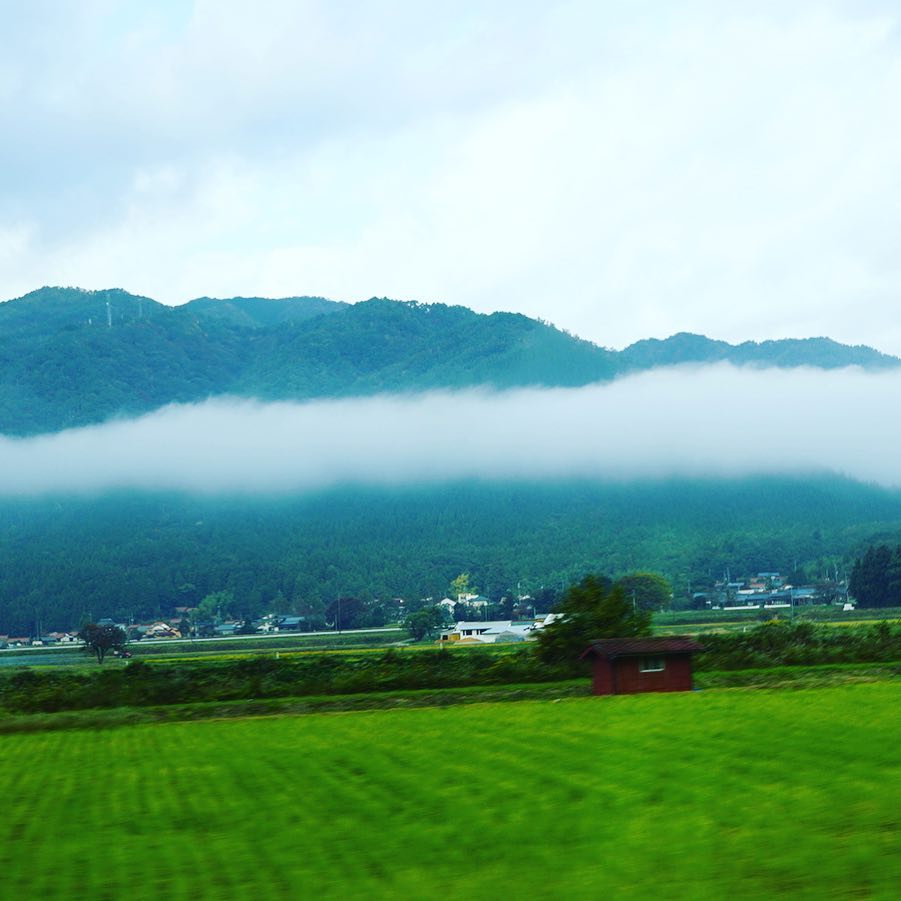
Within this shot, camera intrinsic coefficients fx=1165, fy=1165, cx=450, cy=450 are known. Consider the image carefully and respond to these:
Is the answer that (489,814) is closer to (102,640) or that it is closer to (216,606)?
(102,640)

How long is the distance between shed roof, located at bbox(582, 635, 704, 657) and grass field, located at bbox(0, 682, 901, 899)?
12.5 m

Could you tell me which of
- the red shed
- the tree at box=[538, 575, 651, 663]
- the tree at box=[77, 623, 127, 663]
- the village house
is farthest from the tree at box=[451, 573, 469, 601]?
the red shed

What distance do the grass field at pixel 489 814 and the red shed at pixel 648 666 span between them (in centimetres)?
1258

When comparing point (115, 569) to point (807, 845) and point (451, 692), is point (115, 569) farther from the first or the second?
point (807, 845)

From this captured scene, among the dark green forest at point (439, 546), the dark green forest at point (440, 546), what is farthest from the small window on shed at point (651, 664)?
the dark green forest at point (440, 546)

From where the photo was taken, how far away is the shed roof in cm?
3503

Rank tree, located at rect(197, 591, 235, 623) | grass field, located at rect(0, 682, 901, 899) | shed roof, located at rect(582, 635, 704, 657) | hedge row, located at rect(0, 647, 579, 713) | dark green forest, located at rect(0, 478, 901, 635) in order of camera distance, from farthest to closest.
A: tree, located at rect(197, 591, 235, 623) < dark green forest, located at rect(0, 478, 901, 635) < hedge row, located at rect(0, 647, 579, 713) < shed roof, located at rect(582, 635, 704, 657) < grass field, located at rect(0, 682, 901, 899)

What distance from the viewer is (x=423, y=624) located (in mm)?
84125

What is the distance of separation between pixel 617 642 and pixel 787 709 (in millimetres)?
13543

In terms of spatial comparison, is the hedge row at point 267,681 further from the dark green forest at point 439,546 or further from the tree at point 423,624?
the dark green forest at point 439,546

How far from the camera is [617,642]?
36.4 m

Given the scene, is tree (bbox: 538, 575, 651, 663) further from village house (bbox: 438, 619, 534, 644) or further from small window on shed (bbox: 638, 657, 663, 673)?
village house (bbox: 438, 619, 534, 644)

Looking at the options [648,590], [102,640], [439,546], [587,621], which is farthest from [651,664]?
[439,546]

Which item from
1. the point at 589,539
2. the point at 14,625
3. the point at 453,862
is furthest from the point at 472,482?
the point at 453,862
